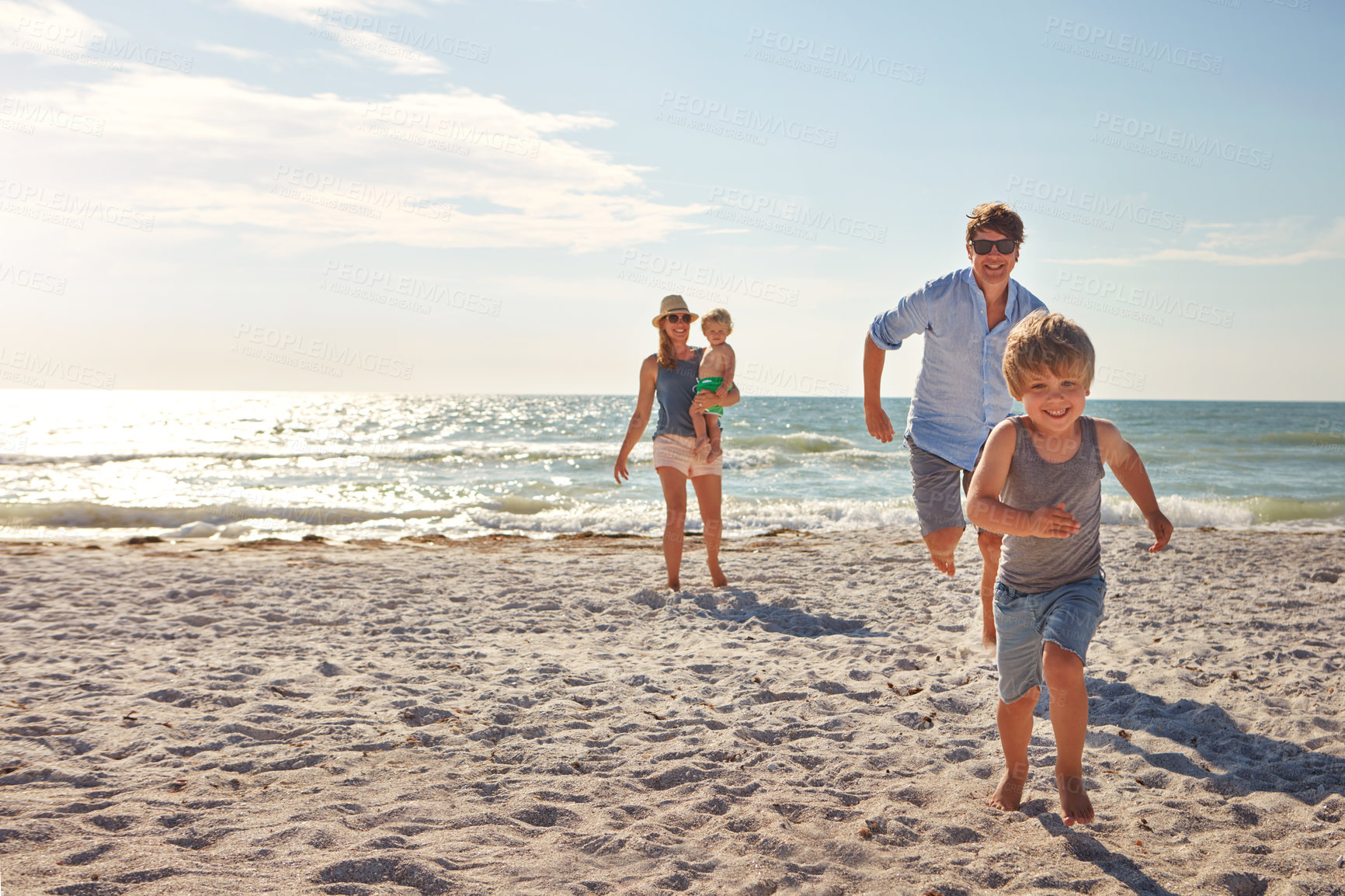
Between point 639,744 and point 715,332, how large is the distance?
3.69 meters

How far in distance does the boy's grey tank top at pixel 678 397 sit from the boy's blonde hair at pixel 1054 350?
413 cm

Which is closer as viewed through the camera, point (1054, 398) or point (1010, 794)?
point (1054, 398)

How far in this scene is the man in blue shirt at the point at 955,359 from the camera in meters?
3.95

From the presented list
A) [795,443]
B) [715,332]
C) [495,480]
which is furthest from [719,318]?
[795,443]

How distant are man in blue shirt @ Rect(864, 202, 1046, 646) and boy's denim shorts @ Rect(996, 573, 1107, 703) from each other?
1.33 m

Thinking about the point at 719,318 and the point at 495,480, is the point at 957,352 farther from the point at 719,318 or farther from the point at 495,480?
the point at 495,480

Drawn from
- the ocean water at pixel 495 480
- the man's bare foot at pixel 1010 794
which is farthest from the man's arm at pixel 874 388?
the ocean water at pixel 495 480

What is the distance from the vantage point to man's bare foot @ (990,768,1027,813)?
299 centimetres

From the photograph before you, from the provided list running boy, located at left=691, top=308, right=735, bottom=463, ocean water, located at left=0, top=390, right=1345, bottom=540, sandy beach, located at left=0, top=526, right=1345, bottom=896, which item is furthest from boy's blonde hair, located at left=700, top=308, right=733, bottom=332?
ocean water, located at left=0, top=390, right=1345, bottom=540

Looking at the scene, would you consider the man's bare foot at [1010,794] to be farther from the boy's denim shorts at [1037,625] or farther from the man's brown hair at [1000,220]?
the man's brown hair at [1000,220]

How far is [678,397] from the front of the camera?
21.7 ft

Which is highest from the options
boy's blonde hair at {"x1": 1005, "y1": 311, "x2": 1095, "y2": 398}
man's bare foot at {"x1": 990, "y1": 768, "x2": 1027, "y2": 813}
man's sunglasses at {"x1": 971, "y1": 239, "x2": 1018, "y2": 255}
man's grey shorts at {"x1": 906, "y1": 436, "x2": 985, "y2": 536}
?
man's sunglasses at {"x1": 971, "y1": 239, "x2": 1018, "y2": 255}

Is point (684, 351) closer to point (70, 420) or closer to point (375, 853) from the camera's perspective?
point (375, 853)

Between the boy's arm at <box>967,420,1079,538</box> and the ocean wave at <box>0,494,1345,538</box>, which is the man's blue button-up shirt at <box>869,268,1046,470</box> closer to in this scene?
the boy's arm at <box>967,420,1079,538</box>
